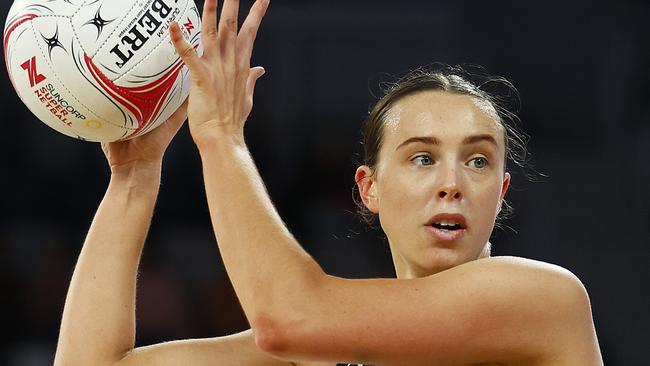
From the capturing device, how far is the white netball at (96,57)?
239 cm

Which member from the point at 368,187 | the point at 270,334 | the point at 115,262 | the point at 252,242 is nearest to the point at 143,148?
the point at 115,262

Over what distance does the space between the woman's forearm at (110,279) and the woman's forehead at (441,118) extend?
0.82m

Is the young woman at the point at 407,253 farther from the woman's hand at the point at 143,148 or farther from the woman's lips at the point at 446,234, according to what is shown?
the woman's hand at the point at 143,148

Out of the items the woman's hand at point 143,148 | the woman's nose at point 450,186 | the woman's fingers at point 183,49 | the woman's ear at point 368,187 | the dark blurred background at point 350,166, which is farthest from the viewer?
the dark blurred background at point 350,166

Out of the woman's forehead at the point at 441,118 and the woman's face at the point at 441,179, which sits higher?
the woman's forehead at the point at 441,118

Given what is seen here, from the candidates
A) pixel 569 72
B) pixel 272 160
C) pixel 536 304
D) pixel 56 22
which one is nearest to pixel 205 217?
pixel 272 160

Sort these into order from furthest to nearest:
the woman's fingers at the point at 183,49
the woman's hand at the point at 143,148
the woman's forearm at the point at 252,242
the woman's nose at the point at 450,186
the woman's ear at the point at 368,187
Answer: the woman's hand at the point at 143,148 < the woman's ear at the point at 368,187 < the woman's nose at the point at 450,186 < the woman's fingers at the point at 183,49 < the woman's forearm at the point at 252,242

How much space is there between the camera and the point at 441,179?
238 cm

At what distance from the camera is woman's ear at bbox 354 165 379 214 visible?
8.95 ft

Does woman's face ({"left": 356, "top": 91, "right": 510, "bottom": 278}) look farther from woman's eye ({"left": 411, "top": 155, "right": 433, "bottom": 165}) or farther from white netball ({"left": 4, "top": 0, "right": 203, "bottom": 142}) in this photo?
white netball ({"left": 4, "top": 0, "right": 203, "bottom": 142})

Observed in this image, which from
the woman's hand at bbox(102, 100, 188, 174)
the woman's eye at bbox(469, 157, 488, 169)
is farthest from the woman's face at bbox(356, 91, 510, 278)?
the woman's hand at bbox(102, 100, 188, 174)

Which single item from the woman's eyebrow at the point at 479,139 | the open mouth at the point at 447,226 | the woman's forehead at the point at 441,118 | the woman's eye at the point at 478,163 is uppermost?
the woman's forehead at the point at 441,118

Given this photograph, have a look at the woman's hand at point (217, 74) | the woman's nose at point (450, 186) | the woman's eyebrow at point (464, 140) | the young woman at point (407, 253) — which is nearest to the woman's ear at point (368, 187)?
the young woman at point (407, 253)

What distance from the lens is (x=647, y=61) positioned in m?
6.20
